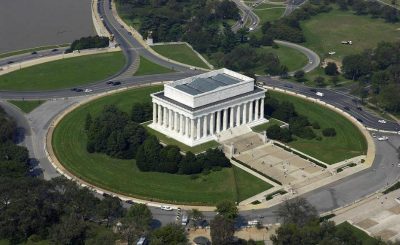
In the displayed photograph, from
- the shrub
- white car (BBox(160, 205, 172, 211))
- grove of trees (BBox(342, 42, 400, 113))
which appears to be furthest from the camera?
grove of trees (BBox(342, 42, 400, 113))

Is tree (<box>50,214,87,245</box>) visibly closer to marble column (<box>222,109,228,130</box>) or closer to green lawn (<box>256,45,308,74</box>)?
marble column (<box>222,109,228,130</box>)

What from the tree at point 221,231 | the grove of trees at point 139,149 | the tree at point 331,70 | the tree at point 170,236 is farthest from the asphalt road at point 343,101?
the tree at point 170,236

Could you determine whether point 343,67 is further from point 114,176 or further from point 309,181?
point 114,176

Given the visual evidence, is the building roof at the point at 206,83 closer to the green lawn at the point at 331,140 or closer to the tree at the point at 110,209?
the green lawn at the point at 331,140

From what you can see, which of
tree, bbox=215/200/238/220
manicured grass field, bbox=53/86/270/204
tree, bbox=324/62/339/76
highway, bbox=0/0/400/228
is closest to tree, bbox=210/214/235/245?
tree, bbox=215/200/238/220

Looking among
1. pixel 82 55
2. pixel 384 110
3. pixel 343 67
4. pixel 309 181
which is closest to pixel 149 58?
pixel 82 55

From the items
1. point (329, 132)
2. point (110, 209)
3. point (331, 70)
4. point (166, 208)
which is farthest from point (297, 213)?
point (331, 70)
